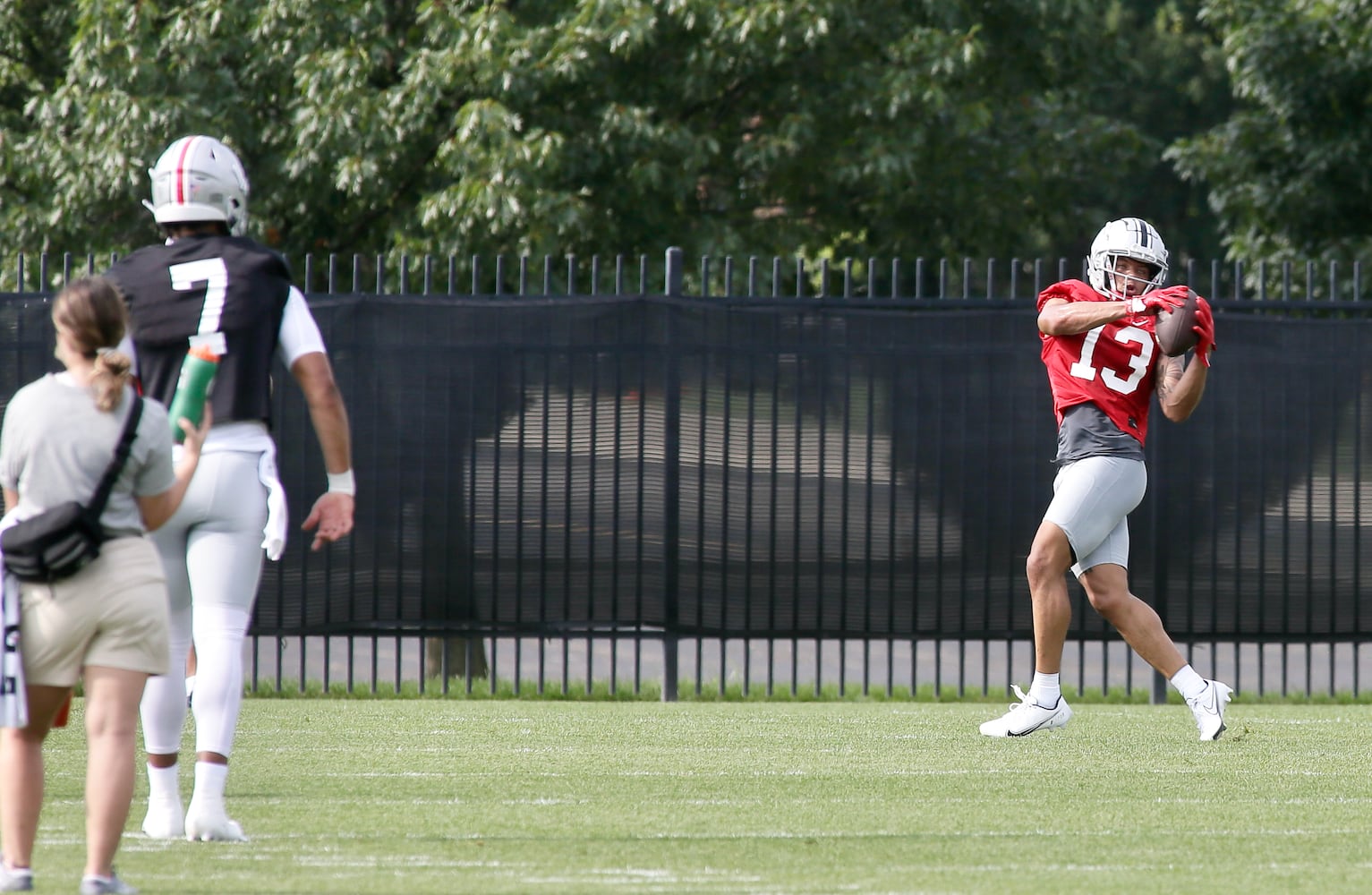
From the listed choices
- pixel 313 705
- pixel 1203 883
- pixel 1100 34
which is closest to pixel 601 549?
pixel 313 705

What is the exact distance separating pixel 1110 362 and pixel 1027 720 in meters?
1.42

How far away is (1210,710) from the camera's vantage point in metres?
7.46

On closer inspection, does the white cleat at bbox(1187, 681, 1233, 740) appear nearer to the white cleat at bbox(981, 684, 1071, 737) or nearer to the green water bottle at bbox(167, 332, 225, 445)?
the white cleat at bbox(981, 684, 1071, 737)

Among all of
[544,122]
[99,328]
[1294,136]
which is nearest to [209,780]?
[99,328]

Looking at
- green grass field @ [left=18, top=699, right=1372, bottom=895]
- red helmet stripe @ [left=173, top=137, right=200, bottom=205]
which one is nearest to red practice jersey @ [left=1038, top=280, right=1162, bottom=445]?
green grass field @ [left=18, top=699, right=1372, bottom=895]

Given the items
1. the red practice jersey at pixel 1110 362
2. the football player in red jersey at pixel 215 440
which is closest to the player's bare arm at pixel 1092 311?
the red practice jersey at pixel 1110 362

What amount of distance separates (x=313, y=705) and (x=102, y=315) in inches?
205

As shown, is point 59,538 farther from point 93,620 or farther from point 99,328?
point 99,328

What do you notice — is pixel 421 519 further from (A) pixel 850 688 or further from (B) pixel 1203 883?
(B) pixel 1203 883

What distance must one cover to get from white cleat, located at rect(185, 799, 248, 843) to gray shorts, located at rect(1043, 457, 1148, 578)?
370 cm

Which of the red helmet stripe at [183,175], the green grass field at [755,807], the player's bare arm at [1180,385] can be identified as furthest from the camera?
the player's bare arm at [1180,385]

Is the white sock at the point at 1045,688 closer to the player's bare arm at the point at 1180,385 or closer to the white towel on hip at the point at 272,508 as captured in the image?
the player's bare arm at the point at 1180,385

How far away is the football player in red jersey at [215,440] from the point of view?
477 centimetres

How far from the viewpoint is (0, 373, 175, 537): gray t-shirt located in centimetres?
398
